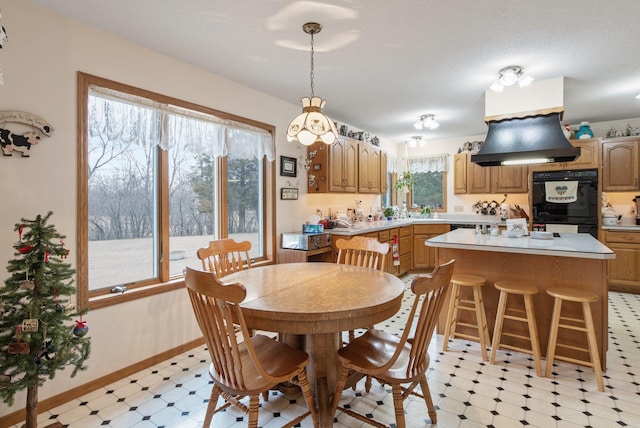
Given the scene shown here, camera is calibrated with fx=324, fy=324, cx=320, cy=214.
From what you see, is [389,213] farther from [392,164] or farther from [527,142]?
[527,142]

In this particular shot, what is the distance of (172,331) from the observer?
277 cm

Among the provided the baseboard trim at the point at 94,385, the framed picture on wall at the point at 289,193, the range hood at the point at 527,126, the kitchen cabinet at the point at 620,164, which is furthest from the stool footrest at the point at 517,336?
the kitchen cabinet at the point at 620,164

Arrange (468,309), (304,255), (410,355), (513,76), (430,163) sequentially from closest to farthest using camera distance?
(410,355)
(468,309)
(513,76)
(304,255)
(430,163)

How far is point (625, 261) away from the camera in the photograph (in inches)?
174

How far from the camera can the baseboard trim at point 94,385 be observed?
75.2 inches

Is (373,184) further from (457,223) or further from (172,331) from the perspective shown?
(172,331)

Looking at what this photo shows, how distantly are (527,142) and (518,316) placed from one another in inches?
68.0

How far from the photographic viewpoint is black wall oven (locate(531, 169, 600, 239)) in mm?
4492

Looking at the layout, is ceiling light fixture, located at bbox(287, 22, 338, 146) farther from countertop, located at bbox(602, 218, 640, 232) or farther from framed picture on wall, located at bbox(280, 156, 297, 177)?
countertop, located at bbox(602, 218, 640, 232)

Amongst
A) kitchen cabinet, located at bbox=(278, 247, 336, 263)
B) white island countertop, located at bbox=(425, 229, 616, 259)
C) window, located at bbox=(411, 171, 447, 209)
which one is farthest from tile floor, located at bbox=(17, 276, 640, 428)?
window, located at bbox=(411, 171, 447, 209)

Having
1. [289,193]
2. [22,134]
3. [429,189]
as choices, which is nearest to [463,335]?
[289,193]

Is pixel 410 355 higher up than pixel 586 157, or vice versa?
pixel 586 157

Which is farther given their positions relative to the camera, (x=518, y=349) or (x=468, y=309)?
(x=468, y=309)

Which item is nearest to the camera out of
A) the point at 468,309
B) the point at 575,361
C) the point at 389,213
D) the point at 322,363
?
the point at 322,363
